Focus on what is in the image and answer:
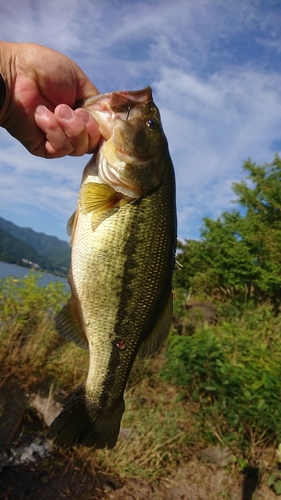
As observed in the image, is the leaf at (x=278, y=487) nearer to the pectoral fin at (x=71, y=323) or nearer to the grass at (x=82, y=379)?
the grass at (x=82, y=379)

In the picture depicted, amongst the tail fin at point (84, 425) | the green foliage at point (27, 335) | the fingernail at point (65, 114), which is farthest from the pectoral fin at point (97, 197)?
the green foliage at point (27, 335)

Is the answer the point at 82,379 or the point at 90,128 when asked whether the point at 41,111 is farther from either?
the point at 82,379

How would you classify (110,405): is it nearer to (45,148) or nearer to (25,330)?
(45,148)

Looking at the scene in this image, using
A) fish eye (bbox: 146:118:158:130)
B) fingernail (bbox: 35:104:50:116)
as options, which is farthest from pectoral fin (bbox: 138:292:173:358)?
fingernail (bbox: 35:104:50:116)

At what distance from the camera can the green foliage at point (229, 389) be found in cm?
533

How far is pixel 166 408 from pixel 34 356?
2.36 meters

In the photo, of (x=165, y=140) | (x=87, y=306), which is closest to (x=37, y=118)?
(x=165, y=140)

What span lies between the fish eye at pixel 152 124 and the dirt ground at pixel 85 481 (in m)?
4.43

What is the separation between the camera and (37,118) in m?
2.38

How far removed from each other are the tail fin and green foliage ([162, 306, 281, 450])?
340cm

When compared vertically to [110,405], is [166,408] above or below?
below

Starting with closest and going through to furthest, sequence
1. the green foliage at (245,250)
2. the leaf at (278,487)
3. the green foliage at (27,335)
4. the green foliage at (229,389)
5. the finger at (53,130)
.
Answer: the finger at (53,130) → the leaf at (278,487) → the green foliage at (229,389) → the green foliage at (27,335) → the green foliage at (245,250)

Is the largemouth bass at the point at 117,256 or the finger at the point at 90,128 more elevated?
the finger at the point at 90,128

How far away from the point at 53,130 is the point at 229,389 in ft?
15.1
